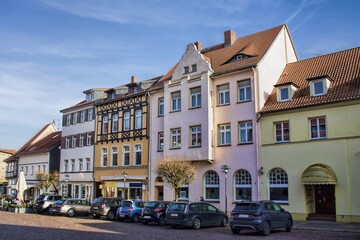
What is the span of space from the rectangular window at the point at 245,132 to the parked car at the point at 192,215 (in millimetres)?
8091

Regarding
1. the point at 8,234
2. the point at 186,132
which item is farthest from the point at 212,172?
the point at 8,234

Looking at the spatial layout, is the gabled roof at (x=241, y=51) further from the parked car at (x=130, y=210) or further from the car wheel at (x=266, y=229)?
the car wheel at (x=266, y=229)

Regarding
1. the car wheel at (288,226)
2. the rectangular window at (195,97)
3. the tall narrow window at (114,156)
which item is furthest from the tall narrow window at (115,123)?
the car wheel at (288,226)

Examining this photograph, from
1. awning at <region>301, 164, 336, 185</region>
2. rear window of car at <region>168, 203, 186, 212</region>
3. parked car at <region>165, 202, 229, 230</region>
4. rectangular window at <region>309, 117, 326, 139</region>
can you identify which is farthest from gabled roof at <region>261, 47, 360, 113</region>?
rear window of car at <region>168, 203, 186, 212</region>

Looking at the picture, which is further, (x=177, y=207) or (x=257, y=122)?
(x=257, y=122)

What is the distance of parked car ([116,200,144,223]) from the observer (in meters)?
26.7

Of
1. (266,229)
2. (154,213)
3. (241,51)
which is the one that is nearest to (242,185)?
(154,213)

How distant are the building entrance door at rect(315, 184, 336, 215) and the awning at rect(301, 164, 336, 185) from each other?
1302 mm

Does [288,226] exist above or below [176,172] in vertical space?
below

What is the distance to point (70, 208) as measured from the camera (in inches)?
1225

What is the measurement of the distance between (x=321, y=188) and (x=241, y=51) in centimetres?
1250

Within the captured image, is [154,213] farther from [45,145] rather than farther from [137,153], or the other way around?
[45,145]

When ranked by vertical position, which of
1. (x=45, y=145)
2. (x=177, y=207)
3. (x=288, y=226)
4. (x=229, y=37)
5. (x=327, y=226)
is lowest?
(x=327, y=226)

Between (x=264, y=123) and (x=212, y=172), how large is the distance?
5697 millimetres
